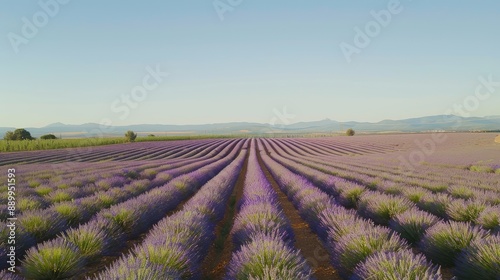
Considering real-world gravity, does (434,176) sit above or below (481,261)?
below

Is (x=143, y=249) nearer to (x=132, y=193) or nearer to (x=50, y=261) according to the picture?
(x=50, y=261)

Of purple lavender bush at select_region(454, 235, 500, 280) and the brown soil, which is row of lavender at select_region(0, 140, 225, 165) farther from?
purple lavender bush at select_region(454, 235, 500, 280)

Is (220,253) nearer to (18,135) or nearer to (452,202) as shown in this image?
(452,202)

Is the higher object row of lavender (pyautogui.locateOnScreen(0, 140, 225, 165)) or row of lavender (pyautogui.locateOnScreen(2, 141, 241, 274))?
row of lavender (pyautogui.locateOnScreen(2, 141, 241, 274))

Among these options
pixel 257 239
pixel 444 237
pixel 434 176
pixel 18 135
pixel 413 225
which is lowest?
pixel 434 176

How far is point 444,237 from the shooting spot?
A: 3.88 metres

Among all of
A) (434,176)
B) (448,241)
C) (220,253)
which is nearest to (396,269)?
(448,241)

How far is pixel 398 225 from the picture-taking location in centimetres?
497

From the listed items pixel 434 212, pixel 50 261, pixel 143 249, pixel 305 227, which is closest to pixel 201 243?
pixel 143 249

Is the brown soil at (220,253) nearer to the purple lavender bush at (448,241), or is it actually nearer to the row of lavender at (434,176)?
the purple lavender bush at (448,241)

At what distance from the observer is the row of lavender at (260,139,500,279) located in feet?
10.2

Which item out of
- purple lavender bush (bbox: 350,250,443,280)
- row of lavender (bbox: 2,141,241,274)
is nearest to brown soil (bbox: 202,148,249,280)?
row of lavender (bbox: 2,141,241,274)

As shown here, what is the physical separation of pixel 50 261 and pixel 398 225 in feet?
16.9

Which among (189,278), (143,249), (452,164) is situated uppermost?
(143,249)
